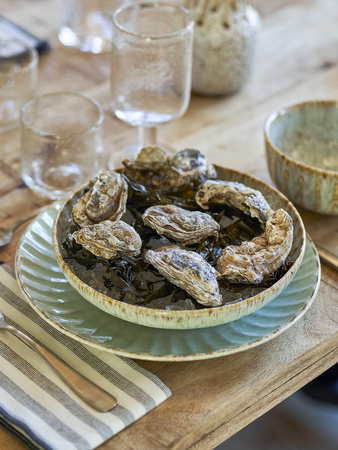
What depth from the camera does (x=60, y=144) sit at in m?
0.93

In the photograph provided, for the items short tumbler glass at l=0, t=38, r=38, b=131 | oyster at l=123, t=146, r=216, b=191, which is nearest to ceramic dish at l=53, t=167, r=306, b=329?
oyster at l=123, t=146, r=216, b=191

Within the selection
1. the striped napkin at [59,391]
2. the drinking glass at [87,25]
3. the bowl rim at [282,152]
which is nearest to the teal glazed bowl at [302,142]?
the bowl rim at [282,152]

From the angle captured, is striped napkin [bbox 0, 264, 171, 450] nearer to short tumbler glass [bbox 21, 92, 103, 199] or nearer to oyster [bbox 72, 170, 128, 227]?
oyster [bbox 72, 170, 128, 227]

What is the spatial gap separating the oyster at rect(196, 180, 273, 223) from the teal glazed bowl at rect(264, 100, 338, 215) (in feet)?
0.59

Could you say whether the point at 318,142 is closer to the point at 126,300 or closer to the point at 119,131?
the point at 119,131

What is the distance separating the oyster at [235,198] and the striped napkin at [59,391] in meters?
0.22

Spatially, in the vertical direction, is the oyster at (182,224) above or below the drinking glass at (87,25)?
above

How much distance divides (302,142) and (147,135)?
0.26m

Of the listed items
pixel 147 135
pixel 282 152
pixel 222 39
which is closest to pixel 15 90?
pixel 147 135

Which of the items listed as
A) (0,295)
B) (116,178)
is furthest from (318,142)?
(0,295)

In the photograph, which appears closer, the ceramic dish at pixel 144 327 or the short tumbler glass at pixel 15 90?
the ceramic dish at pixel 144 327

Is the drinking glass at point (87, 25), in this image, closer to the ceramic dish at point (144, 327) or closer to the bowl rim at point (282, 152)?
the bowl rim at point (282, 152)

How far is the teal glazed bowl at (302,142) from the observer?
36.2 inches

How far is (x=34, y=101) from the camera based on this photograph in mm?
982
